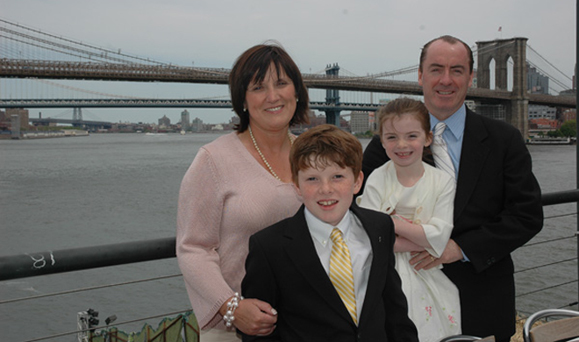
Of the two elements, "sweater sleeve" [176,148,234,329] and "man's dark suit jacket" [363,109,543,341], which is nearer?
"sweater sleeve" [176,148,234,329]

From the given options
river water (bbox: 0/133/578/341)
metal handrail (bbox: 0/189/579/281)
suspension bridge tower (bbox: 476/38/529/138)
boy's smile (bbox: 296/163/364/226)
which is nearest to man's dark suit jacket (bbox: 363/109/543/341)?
boy's smile (bbox: 296/163/364/226)

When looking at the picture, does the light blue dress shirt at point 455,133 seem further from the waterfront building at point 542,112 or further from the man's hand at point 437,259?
the waterfront building at point 542,112

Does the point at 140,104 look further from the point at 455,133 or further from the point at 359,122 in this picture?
the point at 455,133

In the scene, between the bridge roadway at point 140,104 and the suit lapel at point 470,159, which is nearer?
the suit lapel at point 470,159

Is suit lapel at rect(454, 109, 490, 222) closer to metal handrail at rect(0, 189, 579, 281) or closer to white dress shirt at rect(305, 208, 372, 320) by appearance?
white dress shirt at rect(305, 208, 372, 320)

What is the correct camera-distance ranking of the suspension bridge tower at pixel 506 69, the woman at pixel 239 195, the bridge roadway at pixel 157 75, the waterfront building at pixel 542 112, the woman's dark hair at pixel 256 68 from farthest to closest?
the waterfront building at pixel 542 112 < the suspension bridge tower at pixel 506 69 < the bridge roadway at pixel 157 75 < the woman's dark hair at pixel 256 68 < the woman at pixel 239 195

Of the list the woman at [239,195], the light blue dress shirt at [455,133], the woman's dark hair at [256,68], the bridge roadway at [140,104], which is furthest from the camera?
the bridge roadway at [140,104]

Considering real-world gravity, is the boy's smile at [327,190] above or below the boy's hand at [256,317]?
above

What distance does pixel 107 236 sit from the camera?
46.5 ft

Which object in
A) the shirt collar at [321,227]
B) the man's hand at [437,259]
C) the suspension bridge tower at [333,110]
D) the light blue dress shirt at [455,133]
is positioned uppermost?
the suspension bridge tower at [333,110]

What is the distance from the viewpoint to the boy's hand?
1316 millimetres

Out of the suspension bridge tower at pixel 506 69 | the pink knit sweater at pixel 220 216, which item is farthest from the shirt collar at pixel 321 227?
the suspension bridge tower at pixel 506 69

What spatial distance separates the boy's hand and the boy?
0.02 metres

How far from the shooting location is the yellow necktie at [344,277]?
1350 millimetres
